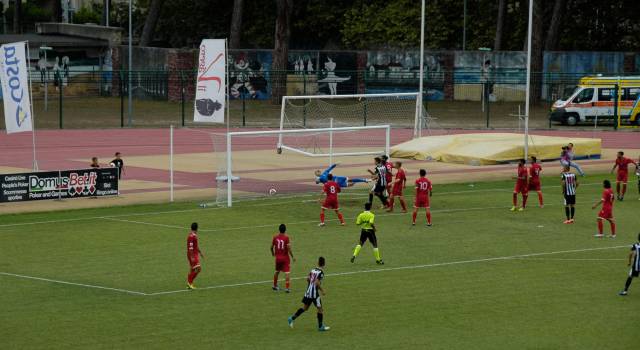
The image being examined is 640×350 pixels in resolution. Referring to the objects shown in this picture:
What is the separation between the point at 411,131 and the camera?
63281 mm

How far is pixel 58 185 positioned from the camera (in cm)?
3962

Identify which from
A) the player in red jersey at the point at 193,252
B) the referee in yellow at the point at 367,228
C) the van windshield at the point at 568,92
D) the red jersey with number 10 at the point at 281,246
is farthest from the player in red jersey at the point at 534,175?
the van windshield at the point at 568,92

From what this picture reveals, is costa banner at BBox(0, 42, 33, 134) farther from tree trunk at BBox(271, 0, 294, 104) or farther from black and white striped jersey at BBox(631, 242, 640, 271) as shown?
tree trunk at BBox(271, 0, 294, 104)

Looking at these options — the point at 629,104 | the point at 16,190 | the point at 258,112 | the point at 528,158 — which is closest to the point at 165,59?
the point at 258,112

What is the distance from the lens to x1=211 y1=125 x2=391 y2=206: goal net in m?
42.1

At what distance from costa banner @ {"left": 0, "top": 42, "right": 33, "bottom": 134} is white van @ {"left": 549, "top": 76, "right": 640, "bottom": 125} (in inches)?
1336

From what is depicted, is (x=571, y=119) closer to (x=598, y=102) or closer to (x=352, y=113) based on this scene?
(x=598, y=102)

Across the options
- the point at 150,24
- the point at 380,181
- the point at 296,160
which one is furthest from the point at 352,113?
the point at 380,181

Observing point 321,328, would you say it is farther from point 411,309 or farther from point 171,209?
point 171,209

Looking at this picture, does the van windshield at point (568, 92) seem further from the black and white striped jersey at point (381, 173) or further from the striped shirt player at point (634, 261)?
the striped shirt player at point (634, 261)

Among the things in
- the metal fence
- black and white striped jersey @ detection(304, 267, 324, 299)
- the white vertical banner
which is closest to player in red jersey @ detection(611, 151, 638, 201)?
the white vertical banner

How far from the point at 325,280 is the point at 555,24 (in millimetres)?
53785

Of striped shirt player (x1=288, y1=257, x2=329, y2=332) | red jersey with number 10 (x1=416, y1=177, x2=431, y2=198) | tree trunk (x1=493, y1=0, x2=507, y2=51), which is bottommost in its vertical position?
striped shirt player (x1=288, y1=257, x2=329, y2=332)

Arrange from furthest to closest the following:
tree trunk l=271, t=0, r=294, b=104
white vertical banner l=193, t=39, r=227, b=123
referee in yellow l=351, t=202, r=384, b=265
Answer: tree trunk l=271, t=0, r=294, b=104 < white vertical banner l=193, t=39, r=227, b=123 < referee in yellow l=351, t=202, r=384, b=265
